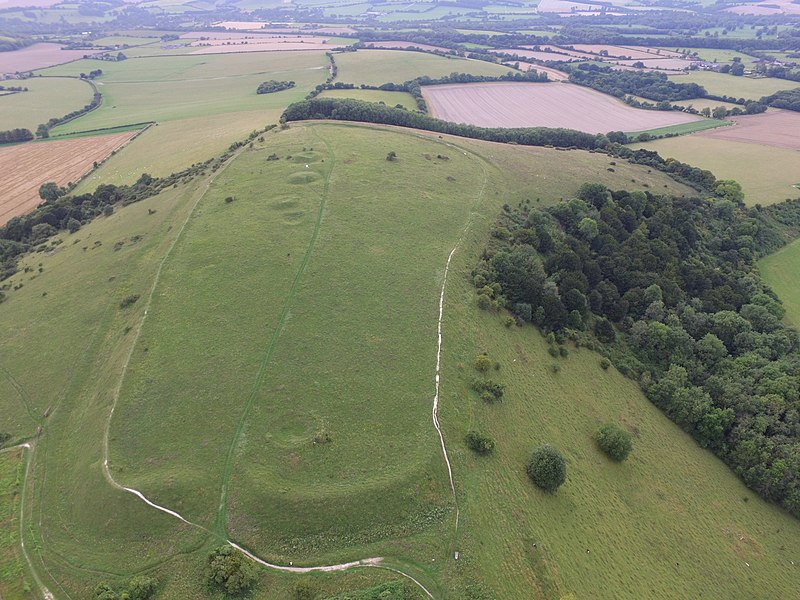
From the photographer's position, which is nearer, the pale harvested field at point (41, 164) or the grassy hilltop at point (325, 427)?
the grassy hilltop at point (325, 427)

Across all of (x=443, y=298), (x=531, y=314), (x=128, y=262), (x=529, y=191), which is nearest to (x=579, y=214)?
(x=529, y=191)

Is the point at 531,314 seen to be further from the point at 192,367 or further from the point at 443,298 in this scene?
the point at 192,367

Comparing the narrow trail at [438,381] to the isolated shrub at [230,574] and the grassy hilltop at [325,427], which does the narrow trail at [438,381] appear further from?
the isolated shrub at [230,574]

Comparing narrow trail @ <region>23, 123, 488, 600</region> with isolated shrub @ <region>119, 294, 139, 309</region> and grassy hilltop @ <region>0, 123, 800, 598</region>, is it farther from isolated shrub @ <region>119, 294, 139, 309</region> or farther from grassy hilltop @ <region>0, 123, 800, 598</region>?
isolated shrub @ <region>119, 294, 139, 309</region>

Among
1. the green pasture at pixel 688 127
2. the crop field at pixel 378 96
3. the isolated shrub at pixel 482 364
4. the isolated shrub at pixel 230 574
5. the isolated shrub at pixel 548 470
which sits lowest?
the isolated shrub at pixel 548 470

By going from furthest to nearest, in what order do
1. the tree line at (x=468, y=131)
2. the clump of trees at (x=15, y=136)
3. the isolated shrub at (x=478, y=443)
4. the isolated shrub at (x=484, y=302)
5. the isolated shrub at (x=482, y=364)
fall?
the clump of trees at (x=15, y=136)
the tree line at (x=468, y=131)
the isolated shrub at (x=484, y=302)
the isolated shrub at (x=482, y=364)
the isolated shrub at (x=478, y=443)

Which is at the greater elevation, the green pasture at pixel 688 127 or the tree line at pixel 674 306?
the green pasture at pixel 688 127

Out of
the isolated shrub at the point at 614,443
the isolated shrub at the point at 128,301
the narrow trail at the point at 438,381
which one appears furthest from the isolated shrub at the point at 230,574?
the isolated shrub at the point at 128,301

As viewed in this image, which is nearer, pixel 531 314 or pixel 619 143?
pixel 531 314
